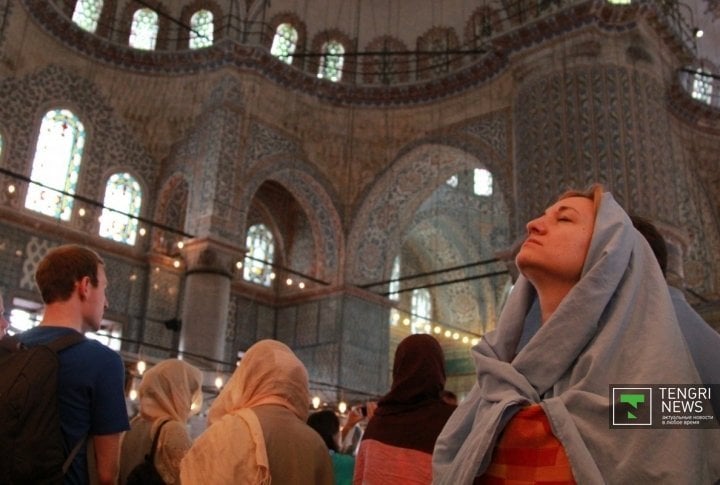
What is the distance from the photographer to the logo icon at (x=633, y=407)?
116 cm

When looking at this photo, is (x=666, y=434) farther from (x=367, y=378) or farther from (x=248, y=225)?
(x=248, y=225)

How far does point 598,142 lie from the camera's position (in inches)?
429

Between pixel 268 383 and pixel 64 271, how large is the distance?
724 millimetres

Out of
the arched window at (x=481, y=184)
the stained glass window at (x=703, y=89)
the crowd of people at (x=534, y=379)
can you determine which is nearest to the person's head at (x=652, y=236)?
the crowd of people at (x=534, y=379)

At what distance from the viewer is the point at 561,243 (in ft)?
4.66

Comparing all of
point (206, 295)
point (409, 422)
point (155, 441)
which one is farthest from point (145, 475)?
point (206, 295)

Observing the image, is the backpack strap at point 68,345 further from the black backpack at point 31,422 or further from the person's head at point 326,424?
the person's head at point 326,424

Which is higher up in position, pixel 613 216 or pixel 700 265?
pixel 700 265

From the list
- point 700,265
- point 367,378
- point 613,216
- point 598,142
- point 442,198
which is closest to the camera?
point 613,216

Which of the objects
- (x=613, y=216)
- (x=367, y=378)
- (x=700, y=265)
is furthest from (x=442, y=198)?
(x=613, y=216)

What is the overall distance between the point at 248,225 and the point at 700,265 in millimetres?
9460

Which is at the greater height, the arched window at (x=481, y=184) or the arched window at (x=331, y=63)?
the arched window at (x=331, y=63)

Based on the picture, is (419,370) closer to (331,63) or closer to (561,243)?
(561,243)

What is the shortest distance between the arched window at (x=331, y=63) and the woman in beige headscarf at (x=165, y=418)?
12.9 m
